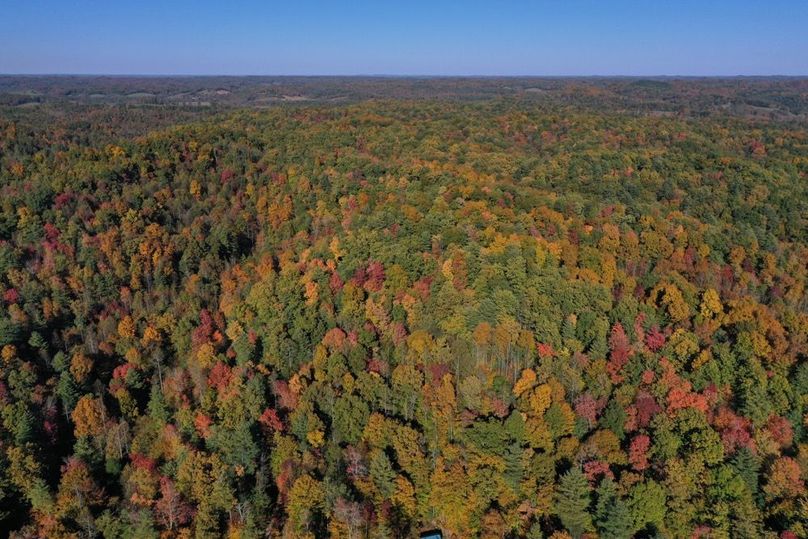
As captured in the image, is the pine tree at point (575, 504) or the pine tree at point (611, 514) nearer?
the pine tree at point (611, 514)

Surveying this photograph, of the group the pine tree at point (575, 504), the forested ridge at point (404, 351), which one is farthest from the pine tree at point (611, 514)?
the pine tree at point (575, 504)

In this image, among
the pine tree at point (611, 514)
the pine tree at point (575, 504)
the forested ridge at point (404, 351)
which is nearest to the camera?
the pine tree at point (611, 514)

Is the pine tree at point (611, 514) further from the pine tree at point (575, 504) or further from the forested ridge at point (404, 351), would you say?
the pine tree at point (575, 504)

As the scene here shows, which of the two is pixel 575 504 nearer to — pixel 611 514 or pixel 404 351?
pixel 611 514

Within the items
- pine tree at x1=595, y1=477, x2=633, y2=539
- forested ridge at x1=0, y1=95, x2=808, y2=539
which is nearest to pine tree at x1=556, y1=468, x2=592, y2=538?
forested ridge at x1=0, y1=95, x2=808, y2=539

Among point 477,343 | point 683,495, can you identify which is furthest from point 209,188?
point 683,495

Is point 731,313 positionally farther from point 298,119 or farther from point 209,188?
point 298,119

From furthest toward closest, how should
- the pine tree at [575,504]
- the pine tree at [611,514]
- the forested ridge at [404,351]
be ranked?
1. the forested ridge at [404,351]
2. the pine tree at [575,504]
3. the pine tree at [611,514]

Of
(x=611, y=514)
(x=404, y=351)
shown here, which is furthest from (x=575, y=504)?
(x=404, y=351)
